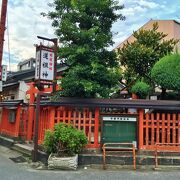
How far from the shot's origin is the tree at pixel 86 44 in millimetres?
12797

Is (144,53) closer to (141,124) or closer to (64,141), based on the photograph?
(141,124)

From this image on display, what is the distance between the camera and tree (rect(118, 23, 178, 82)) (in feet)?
63.4

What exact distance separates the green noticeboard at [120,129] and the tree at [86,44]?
1.60 meters

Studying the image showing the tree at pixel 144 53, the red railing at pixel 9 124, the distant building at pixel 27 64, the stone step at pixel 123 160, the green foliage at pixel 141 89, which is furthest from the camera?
the distant building at pixel 27 64

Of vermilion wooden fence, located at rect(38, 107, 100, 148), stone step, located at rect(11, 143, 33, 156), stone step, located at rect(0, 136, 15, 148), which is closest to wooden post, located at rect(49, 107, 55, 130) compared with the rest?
vermilion wooden fence, located at rect(38, 107, 100, 148)

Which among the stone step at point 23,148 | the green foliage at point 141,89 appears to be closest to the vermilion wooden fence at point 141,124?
the stone step at point 23,148

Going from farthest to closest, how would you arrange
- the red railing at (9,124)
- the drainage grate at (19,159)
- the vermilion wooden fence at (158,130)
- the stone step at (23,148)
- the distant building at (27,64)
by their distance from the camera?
the distant building at (27,64)
the red railing at (9,124)
the stone step at (23,148)
the drainage grate at (19,159)
the vermilion wooden fence at (158,130)

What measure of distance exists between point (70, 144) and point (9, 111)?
7.79 m

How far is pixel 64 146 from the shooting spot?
36.6 ft

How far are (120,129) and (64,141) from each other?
2515mm

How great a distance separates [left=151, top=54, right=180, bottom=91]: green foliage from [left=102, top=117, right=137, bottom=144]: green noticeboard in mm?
3020

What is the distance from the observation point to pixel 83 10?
13.5m

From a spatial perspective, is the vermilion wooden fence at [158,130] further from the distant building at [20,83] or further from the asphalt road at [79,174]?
the distant building at [20,83]

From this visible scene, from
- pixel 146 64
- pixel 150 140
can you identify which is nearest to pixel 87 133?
pixel 150 140
